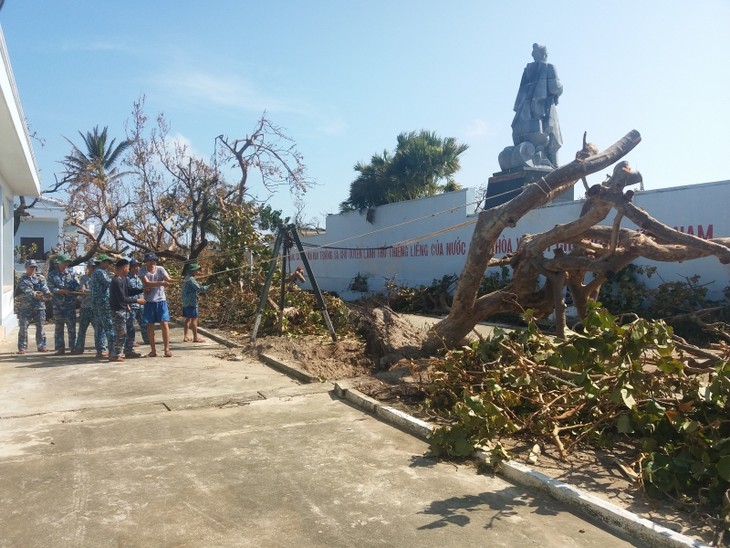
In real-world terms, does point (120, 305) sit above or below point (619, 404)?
above

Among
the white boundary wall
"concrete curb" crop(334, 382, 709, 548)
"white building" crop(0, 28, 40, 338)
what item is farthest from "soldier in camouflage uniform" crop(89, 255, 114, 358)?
"concrete curb" crop(334, 382, 709, 548)

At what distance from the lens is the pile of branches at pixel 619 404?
4.21 meters

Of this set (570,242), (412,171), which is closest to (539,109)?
(412,171)

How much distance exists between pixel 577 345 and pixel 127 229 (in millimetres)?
17665

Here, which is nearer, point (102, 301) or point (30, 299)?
point (102, 301)

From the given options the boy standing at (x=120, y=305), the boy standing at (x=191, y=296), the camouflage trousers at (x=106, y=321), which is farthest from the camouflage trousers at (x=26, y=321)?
the boy standing at (x=191, y=296)

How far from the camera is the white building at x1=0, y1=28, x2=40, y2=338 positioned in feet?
31.8

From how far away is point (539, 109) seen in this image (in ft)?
68.9

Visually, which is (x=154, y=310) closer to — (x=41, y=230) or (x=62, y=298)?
(x=62, y=298)

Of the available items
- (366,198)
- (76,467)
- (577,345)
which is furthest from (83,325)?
(366,198)

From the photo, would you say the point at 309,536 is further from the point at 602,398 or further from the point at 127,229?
the point at 127,229

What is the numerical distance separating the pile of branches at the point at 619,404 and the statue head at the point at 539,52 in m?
17.5

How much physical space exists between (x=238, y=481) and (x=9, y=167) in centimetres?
1244

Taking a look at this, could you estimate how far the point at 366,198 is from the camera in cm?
2834
